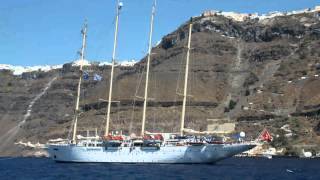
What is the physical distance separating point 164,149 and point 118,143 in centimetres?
951

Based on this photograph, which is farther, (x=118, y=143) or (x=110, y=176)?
(x=118, y=143)

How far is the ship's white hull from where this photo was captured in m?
117

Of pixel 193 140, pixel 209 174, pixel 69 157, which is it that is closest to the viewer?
pixel 209 174

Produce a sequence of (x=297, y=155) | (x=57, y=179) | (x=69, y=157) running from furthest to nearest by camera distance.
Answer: (x=297, y=155), (x=69, y=157), (x=57, y=179)

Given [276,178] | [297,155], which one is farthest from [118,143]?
[297,155]

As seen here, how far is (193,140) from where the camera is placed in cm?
11725

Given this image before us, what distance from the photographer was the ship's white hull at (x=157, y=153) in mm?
117375

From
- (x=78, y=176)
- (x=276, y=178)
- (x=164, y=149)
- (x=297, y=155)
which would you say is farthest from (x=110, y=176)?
(x=297, y=155)

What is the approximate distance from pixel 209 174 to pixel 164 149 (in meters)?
27.4

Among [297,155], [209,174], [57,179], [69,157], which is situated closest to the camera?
[57,179]

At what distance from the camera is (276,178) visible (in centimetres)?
8694

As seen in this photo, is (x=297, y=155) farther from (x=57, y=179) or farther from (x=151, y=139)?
(x=57, y=179)

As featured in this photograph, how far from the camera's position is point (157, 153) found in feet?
388

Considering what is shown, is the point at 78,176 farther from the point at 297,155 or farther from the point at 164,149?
the point at 297,155
